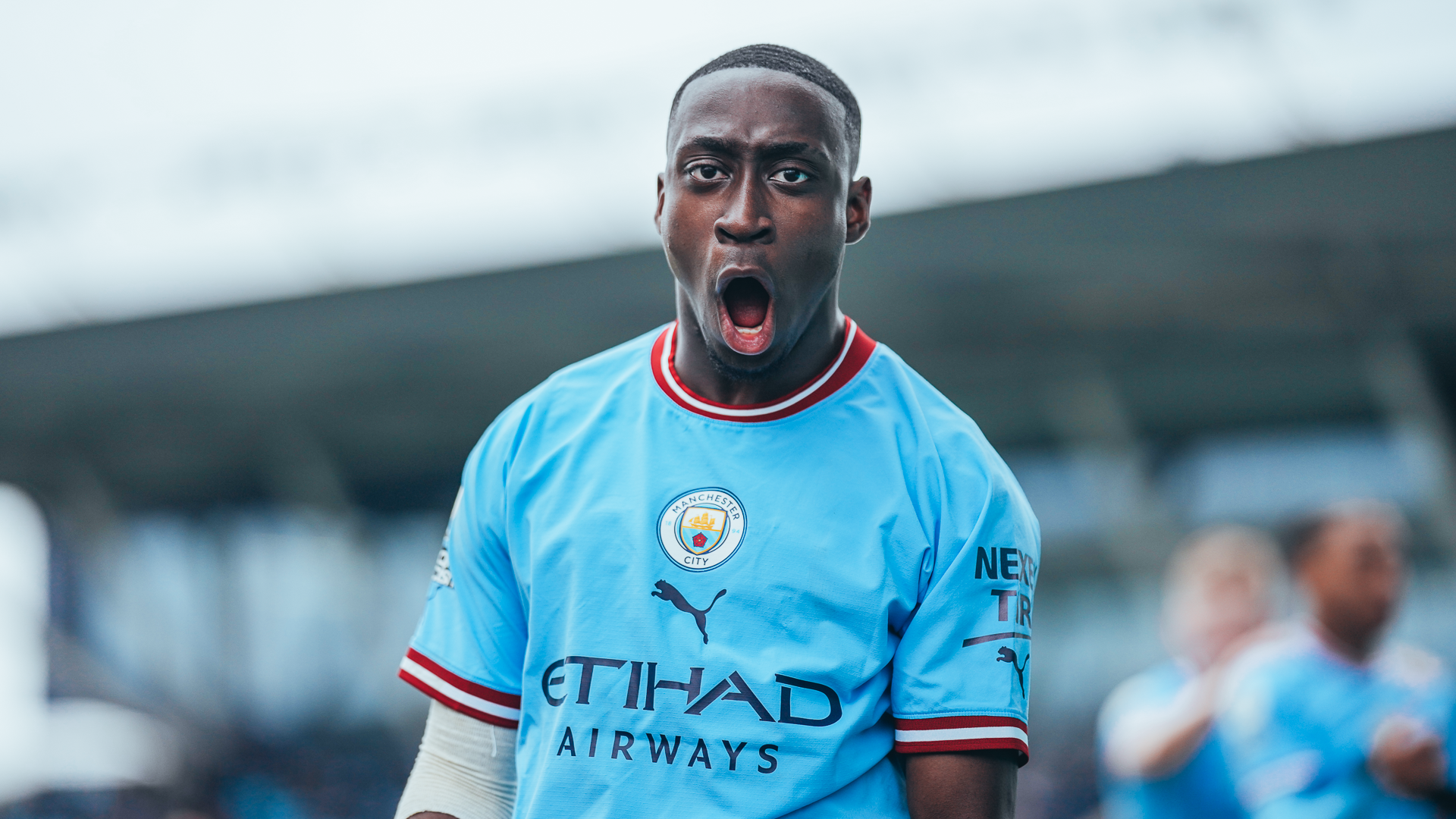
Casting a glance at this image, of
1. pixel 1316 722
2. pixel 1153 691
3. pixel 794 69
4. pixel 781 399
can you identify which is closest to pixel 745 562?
pixel 781 399

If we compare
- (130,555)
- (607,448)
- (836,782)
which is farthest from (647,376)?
(130,555)

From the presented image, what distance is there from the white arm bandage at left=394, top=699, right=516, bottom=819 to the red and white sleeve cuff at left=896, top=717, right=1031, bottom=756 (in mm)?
628

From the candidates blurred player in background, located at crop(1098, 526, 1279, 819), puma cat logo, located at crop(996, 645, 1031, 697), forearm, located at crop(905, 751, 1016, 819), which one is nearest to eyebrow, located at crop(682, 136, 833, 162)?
puma cat logo, located at crop(996, 645, 1031, 697)

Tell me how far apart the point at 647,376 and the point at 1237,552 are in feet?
12.8

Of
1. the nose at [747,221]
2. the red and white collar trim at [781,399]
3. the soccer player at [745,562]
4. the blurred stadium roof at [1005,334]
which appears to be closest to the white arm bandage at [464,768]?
the soccer player at [745,562]

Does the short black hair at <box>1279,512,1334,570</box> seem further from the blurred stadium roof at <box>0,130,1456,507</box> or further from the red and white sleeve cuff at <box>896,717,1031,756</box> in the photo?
the blurred stadium roof at <box>0,130,1456,507</box>

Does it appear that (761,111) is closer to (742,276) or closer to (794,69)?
(794,69)

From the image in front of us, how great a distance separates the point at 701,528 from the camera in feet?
5.99

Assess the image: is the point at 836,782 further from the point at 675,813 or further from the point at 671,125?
the point at 671,125

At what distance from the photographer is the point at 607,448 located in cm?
193

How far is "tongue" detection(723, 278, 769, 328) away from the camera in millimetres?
1854

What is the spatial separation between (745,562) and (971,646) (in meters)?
0.33

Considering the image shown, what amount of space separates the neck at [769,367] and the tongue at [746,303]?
7 centimetres

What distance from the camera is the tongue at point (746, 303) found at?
1854 mm
